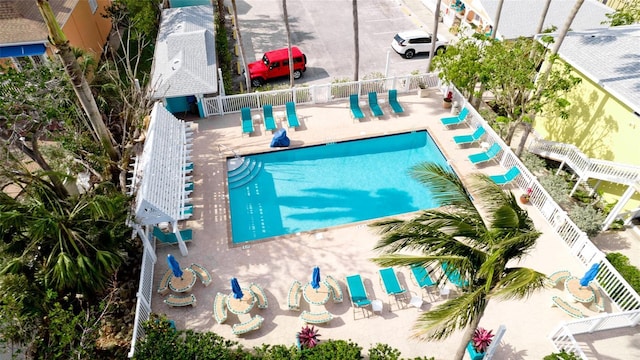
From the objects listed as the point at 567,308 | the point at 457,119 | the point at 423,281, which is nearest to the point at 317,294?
the point at 423,281

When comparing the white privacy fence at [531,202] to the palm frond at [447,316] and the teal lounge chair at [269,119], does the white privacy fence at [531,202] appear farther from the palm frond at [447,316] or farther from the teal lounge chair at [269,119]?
the palm frond at [447,316]

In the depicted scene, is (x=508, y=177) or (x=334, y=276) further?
(x=508, y=177)

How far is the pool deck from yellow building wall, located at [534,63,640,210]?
3943 mm

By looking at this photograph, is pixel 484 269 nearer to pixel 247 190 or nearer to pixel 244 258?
pixel 244 258

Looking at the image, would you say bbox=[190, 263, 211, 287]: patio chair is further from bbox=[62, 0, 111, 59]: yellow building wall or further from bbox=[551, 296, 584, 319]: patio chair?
bbox=[62, 0, 111, 59]: yellow building wall

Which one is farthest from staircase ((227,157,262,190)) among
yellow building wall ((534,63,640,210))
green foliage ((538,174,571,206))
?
yellow building wall ((534,63,640,210))

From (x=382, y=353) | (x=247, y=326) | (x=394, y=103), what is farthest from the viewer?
(x=394, y=103)

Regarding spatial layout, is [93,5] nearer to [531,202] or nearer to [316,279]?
[316,279]

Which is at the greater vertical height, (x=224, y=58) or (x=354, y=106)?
(x=224, y=58)

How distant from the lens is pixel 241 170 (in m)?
19.6

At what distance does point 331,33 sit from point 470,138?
1653 cm

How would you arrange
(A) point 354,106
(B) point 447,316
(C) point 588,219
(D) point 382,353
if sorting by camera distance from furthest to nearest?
(A) point 354,106
(C) point 588,219
(D) point 382,353
(B) point 447,316

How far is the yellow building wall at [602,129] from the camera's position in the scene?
16734 mm

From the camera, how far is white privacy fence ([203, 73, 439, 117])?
A: 22.5 metres
